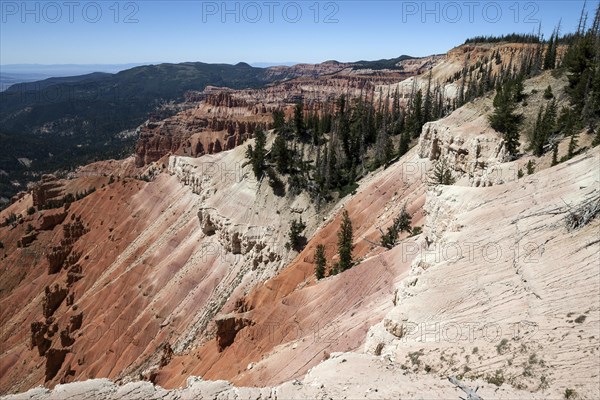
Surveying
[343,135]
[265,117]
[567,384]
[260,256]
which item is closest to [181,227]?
[260,256]

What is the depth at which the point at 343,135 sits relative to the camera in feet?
186

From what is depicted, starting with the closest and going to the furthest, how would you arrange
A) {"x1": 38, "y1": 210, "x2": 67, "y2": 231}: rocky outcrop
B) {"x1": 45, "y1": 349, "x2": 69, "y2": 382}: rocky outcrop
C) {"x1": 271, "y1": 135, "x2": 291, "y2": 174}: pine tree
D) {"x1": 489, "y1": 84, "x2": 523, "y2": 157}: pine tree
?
{"x1": 489, "y1": 84, "x2": 523, "y2": 157}: pine tree → {"x1": 45, "y1": 349, "x2": 69, "y2": 382}: rocky outcrop → {"x1": 271, "y1": 135, "x2": 291, "y2": 174}: pine tree → {"x1": 38, "y1": 210, "x2": 67, "y2": 231}: rocky outcrop

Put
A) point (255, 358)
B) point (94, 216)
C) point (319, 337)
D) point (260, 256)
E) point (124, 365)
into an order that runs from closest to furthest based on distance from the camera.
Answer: point (319, 337), point (255, 358), point (124, 365), point (260, 256), point (94, 216)

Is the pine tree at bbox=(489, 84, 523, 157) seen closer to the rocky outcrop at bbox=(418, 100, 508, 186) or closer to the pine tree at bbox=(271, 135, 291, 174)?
the rocky outcrop at bbox=(418, 100, 508, 186)

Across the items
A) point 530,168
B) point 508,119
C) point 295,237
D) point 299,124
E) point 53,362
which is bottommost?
point 53,362

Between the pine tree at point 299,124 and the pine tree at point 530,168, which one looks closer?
the pine tree at point 530,168

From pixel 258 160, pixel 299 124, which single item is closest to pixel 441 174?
pixel 258 160

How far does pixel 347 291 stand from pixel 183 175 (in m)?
43.2

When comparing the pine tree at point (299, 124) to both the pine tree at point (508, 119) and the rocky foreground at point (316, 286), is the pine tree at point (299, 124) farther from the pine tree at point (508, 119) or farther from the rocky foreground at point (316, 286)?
the pine tree at point (508, 119)

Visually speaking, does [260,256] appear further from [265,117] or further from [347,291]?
[265,117]

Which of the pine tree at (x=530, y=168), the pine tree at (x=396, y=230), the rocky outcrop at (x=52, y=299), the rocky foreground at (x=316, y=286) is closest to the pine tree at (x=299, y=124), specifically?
the rocky foreground at (x=316, y=286)

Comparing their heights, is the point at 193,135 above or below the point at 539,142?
below

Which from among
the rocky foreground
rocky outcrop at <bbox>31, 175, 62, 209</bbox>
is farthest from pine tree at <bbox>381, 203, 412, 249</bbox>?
rocky outcrop at <bbox>31, 175, 62, 209</bbox>

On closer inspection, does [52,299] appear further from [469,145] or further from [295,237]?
[469,145]
